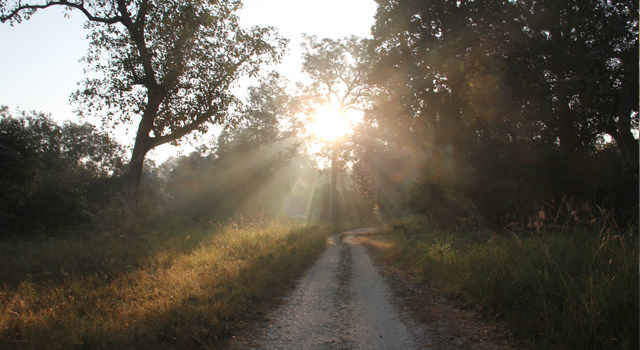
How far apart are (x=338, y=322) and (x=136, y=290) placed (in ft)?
12.7

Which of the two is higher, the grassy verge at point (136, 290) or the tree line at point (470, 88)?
the tree line at point (470, 88)

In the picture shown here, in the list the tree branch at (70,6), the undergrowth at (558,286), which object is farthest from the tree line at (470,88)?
the undergrowth at (558,286)

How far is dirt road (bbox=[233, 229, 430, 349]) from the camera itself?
443 cm

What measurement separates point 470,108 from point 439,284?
38.0 feet

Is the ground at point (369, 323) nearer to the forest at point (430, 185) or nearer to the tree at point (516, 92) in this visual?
the forest at point (430, 185)

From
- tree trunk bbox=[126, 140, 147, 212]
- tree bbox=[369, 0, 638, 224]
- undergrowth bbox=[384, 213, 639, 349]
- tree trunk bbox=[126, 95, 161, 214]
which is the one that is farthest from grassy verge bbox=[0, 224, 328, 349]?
tree bbox=[369, 0, 638, 224]

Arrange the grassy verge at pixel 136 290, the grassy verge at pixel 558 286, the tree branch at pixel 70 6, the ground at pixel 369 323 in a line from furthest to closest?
the tree branch at pixel 70 6 → the ground at pixel 369 323 → the grassy verge at pixel 136 290 → the grassy verge at pixel 558 286

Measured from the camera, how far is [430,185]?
18203 millimetres

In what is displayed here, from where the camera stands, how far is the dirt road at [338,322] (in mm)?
4434

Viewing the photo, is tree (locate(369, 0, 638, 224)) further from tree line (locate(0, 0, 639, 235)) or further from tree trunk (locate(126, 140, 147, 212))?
tree trunk (locate(126, 140, 147, 212))

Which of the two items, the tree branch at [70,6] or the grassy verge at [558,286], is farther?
the tree branch at [70,6]

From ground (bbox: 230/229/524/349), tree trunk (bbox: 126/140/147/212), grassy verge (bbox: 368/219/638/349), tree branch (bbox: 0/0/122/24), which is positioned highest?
tree branch (bbox: 0/0/122/24)

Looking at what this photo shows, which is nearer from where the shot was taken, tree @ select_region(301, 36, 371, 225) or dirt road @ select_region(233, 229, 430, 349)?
Result: dirt road @ select_region(233, 229, 430, 349)

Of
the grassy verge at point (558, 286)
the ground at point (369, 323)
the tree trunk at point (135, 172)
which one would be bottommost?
the ground at point (369, 323)
